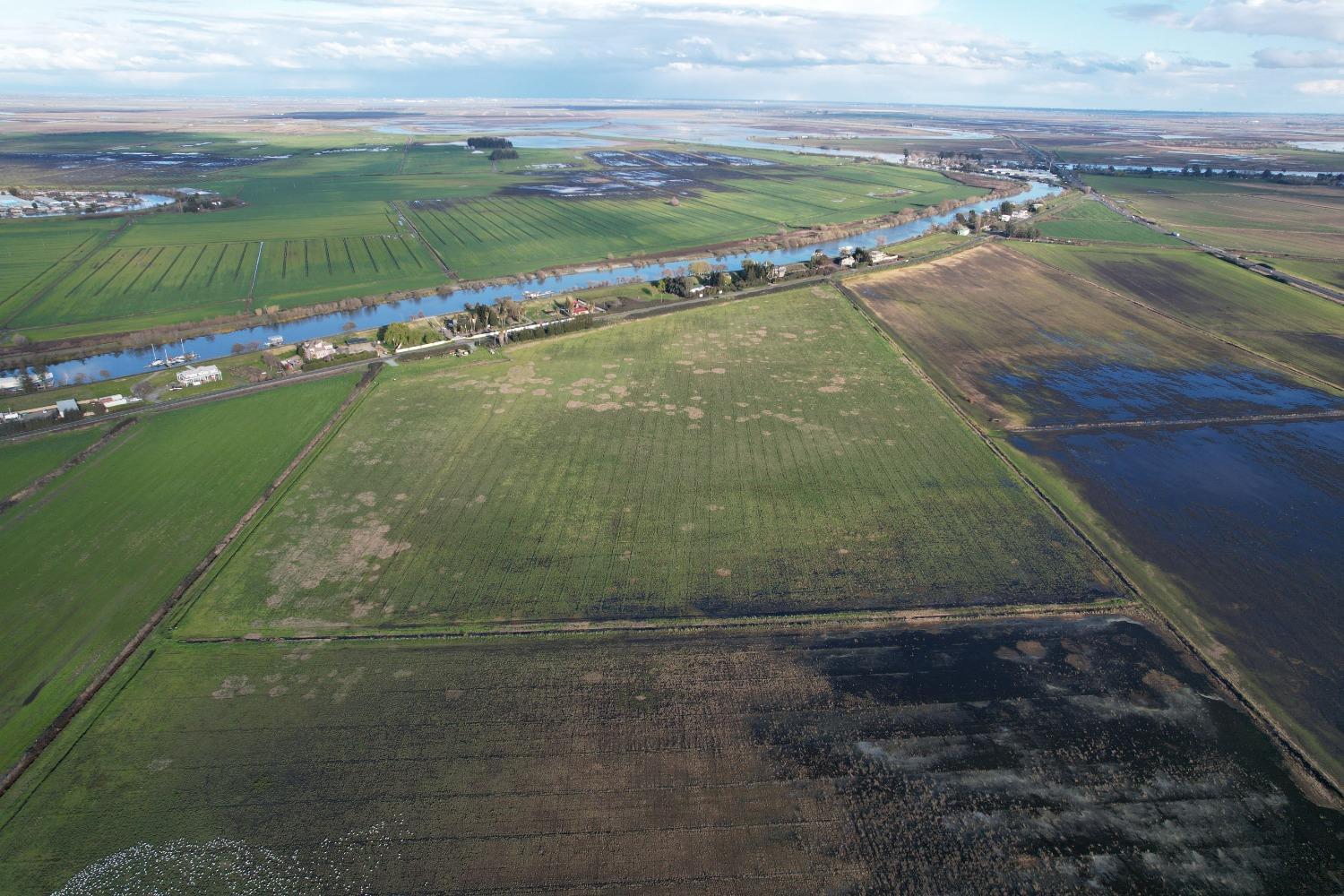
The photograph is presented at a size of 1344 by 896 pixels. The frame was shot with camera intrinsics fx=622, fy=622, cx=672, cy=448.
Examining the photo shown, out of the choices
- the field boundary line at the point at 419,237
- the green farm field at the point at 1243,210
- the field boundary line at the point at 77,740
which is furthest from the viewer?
the green farm field at the point at 1243,210

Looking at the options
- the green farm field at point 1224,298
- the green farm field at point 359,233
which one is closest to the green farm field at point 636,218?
the green farm field at point 359,233

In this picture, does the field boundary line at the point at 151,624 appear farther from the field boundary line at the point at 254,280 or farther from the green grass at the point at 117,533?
the field boundary line at the point at 254,280

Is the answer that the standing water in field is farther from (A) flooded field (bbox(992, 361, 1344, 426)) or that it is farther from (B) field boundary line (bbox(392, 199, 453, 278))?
(A) flooded field (bbox(992, 361, 1344, 426))

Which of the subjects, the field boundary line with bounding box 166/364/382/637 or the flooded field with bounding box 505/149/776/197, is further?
the flooded field with bounding box 505/149/776/197

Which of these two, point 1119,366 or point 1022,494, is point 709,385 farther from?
point 1119,366

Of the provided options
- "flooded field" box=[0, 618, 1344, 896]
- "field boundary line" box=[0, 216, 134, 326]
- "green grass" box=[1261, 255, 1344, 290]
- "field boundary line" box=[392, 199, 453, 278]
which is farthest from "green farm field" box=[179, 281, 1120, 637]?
"green grass" box=[1261, 255, 1344, 290]

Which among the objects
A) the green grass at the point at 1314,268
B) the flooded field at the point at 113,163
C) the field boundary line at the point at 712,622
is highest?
the flooded field at the point at 113,163
